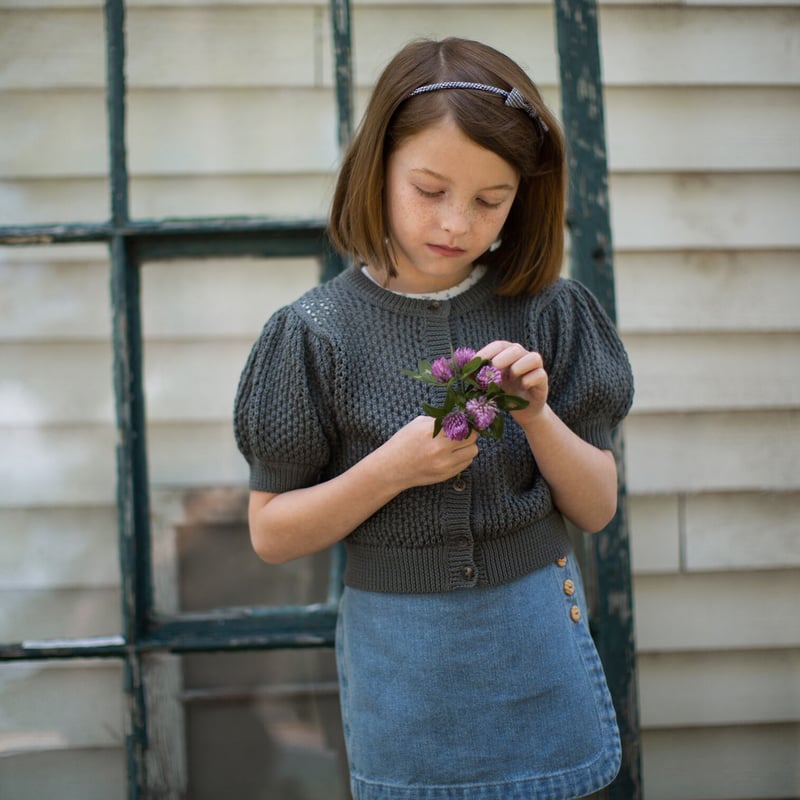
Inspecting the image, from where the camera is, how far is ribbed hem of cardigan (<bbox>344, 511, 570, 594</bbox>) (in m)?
1.10

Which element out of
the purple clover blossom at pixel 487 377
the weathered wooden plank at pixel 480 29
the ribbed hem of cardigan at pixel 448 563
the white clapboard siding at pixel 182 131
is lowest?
the ribbed hem of cardigan at pixel 448 563

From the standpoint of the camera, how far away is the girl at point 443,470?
3.46 feet

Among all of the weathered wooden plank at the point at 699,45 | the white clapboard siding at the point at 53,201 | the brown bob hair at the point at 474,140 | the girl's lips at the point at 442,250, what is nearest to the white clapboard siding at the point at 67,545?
the white clapboard siding at the point at 53,201

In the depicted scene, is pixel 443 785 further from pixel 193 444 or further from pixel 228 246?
pixel 228 246

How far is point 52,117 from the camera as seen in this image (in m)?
1.59

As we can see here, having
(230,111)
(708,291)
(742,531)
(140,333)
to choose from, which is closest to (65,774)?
(140,333)

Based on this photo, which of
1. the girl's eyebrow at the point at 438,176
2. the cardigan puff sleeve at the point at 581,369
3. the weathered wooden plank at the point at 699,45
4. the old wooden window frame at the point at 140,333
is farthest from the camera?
the weathered wooden plank at the point at 699,45

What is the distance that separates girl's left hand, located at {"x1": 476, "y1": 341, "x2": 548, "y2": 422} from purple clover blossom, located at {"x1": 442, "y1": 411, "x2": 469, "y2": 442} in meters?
0.07

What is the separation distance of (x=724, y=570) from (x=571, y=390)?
85cm

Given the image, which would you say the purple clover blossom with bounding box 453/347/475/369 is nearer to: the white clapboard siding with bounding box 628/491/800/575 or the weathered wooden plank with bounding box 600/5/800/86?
the white clapboard siding with bounding box 628/491/800/575

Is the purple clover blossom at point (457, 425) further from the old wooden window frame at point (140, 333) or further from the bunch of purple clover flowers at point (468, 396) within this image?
the old wooden window frame at point (140, 333)

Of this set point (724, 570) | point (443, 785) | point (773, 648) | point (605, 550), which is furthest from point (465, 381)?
point (773, 648)

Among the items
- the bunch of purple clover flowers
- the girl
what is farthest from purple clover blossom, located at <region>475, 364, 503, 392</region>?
the girl

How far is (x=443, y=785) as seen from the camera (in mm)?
1082
